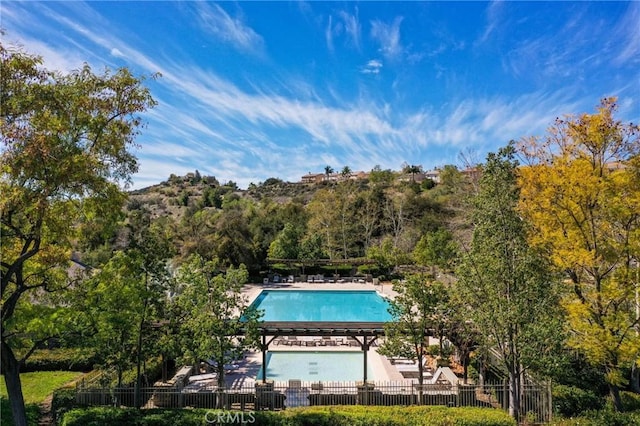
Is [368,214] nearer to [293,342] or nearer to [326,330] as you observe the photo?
[293,342]

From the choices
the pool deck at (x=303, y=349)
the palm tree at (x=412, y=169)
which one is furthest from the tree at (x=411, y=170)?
the pool deck at (x=303, y=349)

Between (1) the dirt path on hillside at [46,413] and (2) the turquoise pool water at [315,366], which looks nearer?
(1) the dirt path on hillside at [46,413]

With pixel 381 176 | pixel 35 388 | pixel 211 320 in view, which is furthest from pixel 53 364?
pixel 381 176

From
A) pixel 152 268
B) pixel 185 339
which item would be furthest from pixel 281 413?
pixel 152 268

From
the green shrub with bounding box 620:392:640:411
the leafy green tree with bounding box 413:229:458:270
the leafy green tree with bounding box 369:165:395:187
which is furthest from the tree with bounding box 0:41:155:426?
the leafy green tree with bounding box 369:165:395:187

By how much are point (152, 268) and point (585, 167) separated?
1171cm

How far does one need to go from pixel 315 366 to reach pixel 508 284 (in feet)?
30.3

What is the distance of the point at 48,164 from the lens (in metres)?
7.29

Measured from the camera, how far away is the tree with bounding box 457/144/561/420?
10.4 m

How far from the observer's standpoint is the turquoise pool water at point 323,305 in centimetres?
2502

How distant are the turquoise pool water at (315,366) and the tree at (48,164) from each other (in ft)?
29.9

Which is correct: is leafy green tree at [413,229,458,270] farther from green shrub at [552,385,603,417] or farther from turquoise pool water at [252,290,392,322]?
green shrub at [552,385,603,417]

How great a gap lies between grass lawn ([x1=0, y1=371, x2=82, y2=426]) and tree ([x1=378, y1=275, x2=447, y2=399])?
9948mm

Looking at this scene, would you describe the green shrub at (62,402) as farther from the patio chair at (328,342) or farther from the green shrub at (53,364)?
the patio chair at (328,342)
